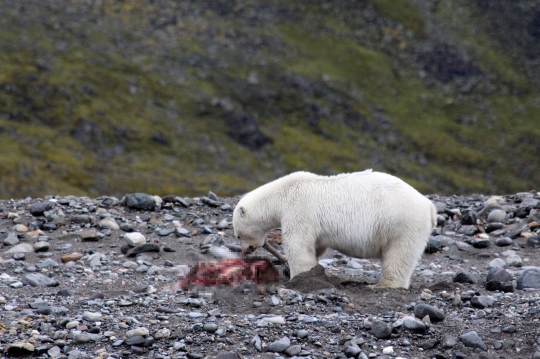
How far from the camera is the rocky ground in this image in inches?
315

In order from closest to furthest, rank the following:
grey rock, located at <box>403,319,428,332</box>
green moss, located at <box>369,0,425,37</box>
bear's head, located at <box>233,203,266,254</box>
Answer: grey rock, located at <box>403,319,428,332</box> < bear's head, located at <box>233,203,266,254</box> < green moss, located at <box>369,0,425,37</box>

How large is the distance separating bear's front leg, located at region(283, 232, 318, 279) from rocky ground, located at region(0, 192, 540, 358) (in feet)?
1.00

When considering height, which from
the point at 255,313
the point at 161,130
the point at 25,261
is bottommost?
the point at 161,130

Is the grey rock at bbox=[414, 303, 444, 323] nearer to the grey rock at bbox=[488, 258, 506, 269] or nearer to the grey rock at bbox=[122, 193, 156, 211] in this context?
the grey rock at bbox=[488, 258, 506, 269]

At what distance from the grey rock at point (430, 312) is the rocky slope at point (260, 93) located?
3050 inches

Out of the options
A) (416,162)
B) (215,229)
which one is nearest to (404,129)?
(416,162)


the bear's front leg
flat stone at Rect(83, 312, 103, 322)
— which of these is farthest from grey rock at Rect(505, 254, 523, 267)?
flat stone at Rect(83, 312, 103, 322)

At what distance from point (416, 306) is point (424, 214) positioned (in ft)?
7.21

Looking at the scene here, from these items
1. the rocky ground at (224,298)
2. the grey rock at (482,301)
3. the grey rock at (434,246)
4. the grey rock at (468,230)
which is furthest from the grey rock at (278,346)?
the grey rock at (468,230)

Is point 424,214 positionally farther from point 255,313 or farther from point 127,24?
point 127,24

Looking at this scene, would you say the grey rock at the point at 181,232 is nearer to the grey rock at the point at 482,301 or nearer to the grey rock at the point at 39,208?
the grey rock at the point at 39,208

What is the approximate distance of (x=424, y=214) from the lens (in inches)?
426

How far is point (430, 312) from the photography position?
8.84 meters

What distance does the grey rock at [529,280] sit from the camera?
35.3 feet
